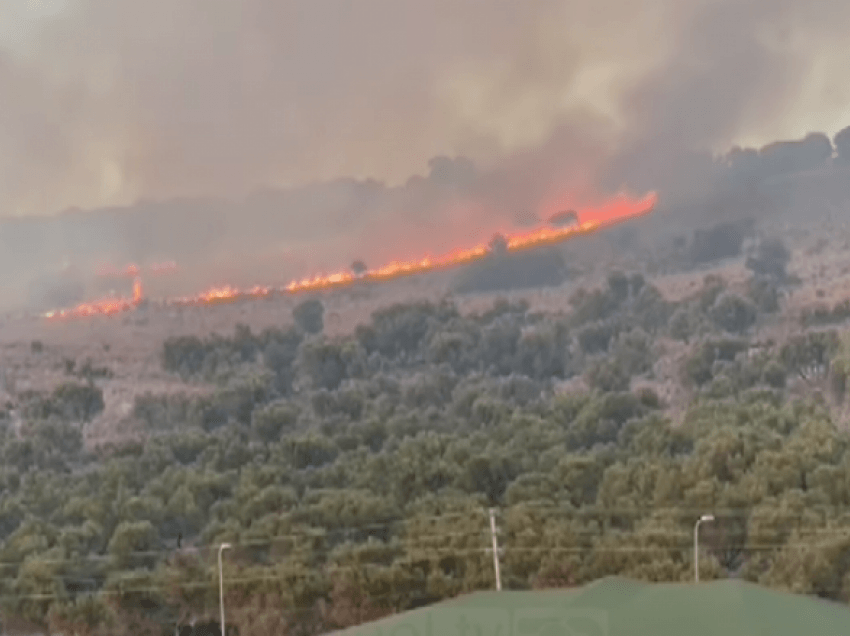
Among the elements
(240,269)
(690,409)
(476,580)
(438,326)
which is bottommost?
(476,580)

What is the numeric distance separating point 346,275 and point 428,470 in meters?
28.8

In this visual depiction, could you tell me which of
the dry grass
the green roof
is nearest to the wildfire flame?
the dry grass

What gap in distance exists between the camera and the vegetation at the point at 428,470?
27.1 metres

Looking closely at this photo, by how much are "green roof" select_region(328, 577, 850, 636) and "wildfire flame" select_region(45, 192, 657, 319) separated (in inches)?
1971

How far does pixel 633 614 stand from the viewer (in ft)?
41.9

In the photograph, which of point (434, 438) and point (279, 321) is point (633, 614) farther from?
point (279, 321)

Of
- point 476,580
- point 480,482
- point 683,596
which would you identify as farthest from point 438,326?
point 683,596

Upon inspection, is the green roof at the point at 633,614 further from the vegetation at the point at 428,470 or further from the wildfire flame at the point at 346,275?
the wildfire flame at the point at 346,275

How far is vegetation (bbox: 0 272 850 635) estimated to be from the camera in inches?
1069

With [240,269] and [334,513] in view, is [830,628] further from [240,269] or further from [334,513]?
[240,269]

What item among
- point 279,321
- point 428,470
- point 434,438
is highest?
point 279,321

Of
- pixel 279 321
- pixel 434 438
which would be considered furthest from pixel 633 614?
pixel 279 321

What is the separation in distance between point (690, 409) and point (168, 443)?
1649cm

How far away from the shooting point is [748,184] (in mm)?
73812
